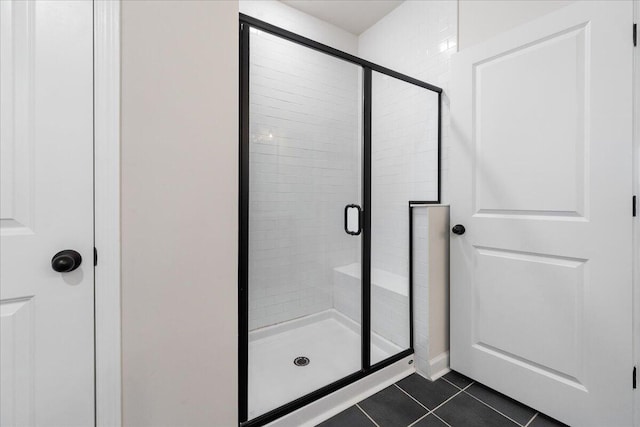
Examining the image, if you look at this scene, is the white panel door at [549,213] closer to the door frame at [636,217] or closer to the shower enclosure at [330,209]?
the door frame at [636,217]

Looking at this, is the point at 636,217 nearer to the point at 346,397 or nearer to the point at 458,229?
the point at 458,229

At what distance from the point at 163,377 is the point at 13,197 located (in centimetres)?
74

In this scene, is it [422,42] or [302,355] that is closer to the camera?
[302,355]

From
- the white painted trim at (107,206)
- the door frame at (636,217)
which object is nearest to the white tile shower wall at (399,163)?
the door frame at (636,217)

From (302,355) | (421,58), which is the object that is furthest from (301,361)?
(421,58)

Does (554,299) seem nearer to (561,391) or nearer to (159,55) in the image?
(561,391)

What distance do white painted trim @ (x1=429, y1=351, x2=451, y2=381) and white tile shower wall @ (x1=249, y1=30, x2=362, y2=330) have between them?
83 cm

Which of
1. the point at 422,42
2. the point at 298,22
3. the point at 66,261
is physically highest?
the point at 298,22

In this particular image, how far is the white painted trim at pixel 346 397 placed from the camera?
4.41 feet

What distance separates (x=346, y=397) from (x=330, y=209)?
1.11 meters

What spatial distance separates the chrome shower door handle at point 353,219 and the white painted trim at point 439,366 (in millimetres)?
976

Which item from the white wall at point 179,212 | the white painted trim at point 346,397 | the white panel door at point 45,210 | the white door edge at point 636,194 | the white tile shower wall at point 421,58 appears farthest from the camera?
the white tile shower wall at point 421,58

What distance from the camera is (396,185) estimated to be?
2.05m

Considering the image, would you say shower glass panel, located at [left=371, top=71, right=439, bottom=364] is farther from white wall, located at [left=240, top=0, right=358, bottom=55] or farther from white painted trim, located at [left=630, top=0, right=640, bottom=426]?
white wall, located at [left=240, top=0, right=358, bottom=55]
